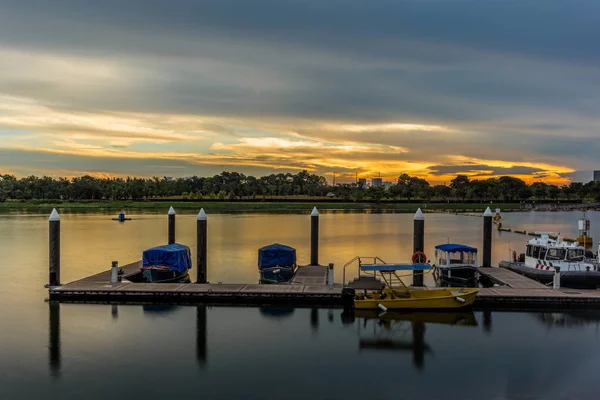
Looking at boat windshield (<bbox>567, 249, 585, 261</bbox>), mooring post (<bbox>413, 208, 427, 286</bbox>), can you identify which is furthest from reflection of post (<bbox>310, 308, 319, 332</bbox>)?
boat windshield (<bbox>567, 249, 585, 261</bbox>)

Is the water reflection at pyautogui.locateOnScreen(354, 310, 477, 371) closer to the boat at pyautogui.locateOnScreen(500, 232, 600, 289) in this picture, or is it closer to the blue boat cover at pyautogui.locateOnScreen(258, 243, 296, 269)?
the blue boat cover at pyautogui.locateOnScreen(258, 243, 296, 269)

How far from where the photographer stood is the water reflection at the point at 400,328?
20.8m

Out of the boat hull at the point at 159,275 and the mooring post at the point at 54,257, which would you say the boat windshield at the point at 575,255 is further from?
the mooring post at the point at 54,257

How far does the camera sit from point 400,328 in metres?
23.2

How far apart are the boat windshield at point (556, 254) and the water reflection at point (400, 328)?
968 centimetres

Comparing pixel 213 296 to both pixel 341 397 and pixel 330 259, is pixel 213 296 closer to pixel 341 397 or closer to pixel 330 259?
pixel 341 397

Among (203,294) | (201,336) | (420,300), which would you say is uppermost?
(420,300)

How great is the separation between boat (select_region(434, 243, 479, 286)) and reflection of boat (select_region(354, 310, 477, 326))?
6207mm

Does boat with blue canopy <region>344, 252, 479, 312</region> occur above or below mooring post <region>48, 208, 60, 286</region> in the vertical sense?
below

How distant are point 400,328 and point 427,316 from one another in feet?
7.57

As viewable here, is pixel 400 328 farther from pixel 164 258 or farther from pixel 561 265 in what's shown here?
pixel 164 258

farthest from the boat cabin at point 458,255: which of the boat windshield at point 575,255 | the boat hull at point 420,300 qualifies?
the boat hull at point 420,300

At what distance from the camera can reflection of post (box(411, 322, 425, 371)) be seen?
19359 millimetres

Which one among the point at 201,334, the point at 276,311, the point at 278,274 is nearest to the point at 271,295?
the point at 276,311
